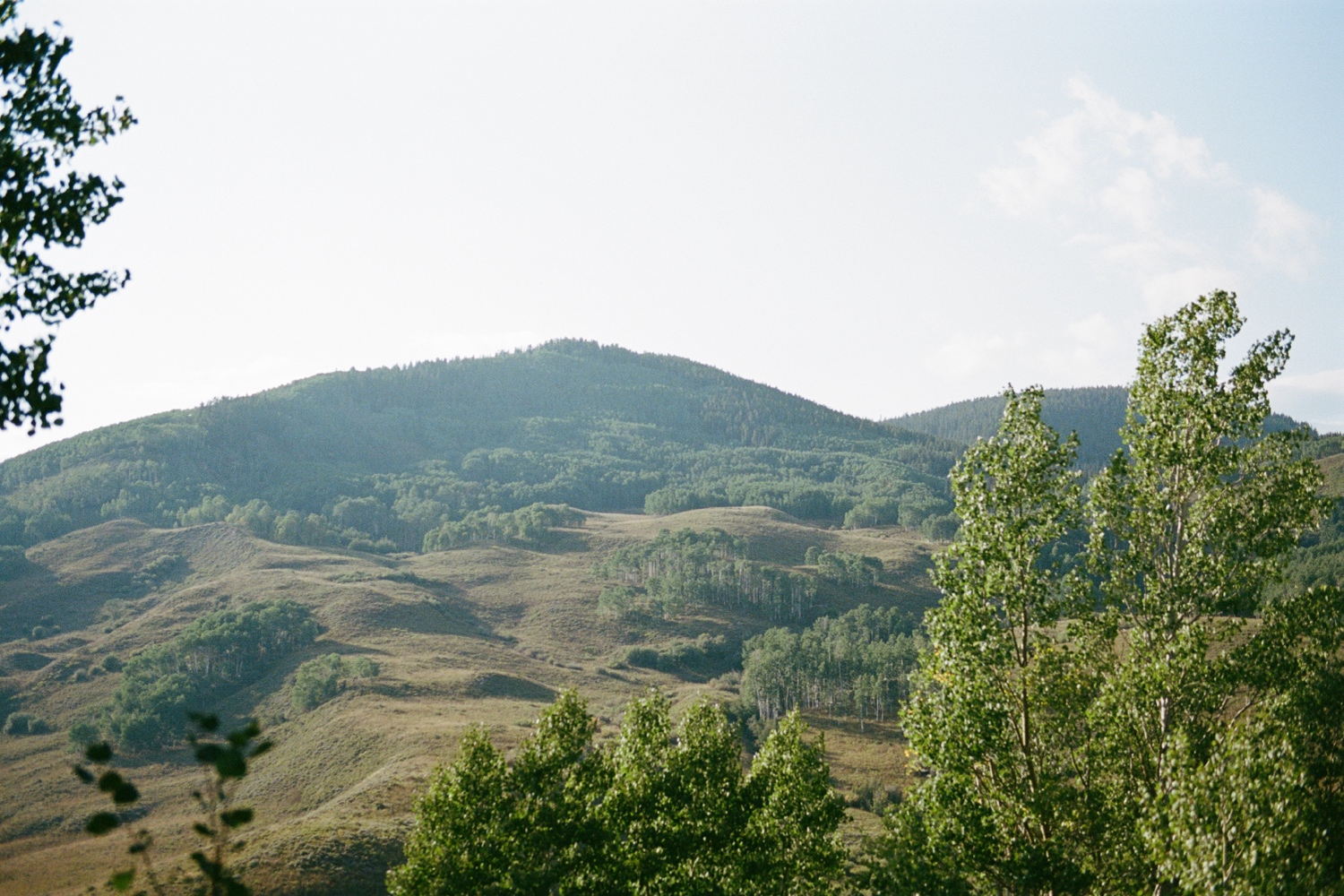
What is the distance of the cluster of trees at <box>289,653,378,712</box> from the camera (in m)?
116

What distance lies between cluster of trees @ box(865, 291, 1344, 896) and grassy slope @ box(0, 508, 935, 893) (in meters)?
34.3

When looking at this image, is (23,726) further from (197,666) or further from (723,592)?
(723,592)

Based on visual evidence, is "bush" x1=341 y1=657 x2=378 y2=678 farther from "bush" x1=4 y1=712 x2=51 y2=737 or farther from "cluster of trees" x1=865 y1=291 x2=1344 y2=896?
"cluster of trees" x1=865 y1=291 x2=1344 y2=896

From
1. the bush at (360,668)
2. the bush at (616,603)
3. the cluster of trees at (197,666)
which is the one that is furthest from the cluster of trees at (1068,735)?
the bush at (616,603)

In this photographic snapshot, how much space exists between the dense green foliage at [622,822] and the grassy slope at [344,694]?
17850 mm

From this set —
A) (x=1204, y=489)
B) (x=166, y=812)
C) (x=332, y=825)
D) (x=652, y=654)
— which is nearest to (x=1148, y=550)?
(x=1204, y=489)

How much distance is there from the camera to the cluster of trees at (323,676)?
115562 millimetres

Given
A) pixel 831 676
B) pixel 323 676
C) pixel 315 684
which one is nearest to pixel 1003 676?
pixel 315 684

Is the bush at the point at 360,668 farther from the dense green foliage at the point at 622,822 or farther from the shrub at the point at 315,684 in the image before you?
the dense green foliage at the point at 622,822

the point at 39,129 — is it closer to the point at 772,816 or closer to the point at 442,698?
the point at 772,816

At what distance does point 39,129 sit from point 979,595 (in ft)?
65.7

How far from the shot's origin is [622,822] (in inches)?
1105

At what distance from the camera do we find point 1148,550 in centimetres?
2361

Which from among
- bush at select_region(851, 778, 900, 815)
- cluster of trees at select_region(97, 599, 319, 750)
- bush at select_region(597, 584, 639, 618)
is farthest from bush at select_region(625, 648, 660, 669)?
bush at select_region(851, 778, 900, 815)
